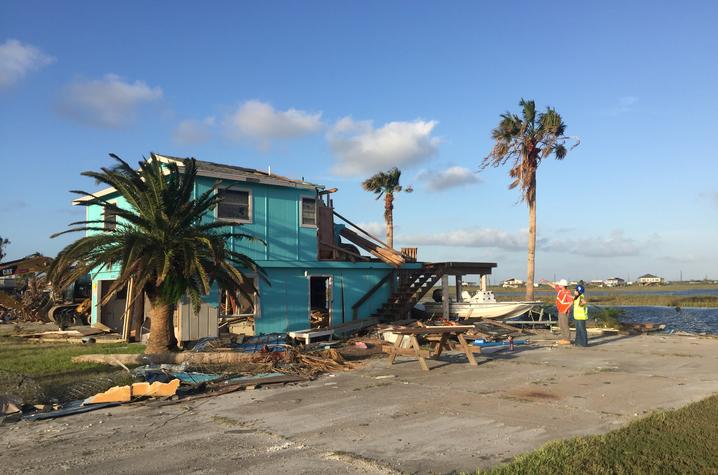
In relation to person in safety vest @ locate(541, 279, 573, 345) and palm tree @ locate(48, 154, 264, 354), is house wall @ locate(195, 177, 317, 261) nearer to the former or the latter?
palm tree @ locate(48, 154, 264, 354)

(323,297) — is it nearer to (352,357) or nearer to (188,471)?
(352,357)

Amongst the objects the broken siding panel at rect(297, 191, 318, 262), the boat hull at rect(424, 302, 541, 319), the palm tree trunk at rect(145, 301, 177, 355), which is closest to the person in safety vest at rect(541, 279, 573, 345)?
the boat hull at rect(424, 302, 541, 319)

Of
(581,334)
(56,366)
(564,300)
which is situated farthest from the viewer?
(564,300)

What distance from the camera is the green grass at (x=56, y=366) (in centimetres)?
1078

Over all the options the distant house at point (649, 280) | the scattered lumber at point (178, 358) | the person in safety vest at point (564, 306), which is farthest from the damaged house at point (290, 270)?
the distant house at point (649, 280)

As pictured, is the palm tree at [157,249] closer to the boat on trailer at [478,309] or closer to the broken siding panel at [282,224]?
the broken siding panel at [282,224]

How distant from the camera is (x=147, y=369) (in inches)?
462

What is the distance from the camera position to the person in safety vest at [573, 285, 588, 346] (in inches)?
637

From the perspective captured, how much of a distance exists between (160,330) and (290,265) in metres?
5.51

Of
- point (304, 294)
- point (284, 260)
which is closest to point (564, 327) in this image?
point (304, 294)

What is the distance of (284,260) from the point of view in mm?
19156

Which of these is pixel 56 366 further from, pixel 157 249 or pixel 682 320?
pixel 682 320

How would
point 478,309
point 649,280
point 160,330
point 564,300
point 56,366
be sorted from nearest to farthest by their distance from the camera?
point 56,366 < point 160,330 < point 564,300 < point 478,309 < point 649,280

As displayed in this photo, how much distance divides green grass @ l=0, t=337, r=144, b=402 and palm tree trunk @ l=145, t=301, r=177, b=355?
5.07ft
